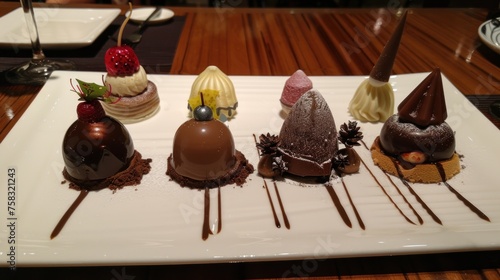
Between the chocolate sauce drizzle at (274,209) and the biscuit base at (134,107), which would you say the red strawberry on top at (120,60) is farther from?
the chocolate sauce drizzle at (274,209)

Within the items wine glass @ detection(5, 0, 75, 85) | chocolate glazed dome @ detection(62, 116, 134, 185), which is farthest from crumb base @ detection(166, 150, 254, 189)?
wine glass @ detection(5, 0, 75, 85)

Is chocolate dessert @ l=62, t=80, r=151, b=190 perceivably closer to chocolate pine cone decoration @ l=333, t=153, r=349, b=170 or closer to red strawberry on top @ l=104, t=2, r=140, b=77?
red strawberry on top @ l=104, t=2, r=140, b=77

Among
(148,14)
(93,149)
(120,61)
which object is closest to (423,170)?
(93,149)

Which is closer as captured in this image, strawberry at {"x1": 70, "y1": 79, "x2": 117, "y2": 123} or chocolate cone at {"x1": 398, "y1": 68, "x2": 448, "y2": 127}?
strawberry at {"x1": 70, "y1": 79, "x2": 117, "y2": 123}

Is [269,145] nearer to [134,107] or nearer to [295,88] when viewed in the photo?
[295,88]

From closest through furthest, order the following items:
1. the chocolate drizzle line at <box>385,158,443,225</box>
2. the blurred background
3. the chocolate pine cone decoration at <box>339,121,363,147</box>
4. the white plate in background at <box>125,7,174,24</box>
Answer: the chocolate drizzle line at <box>385,158,443,225</box>, the chocolate pine cone decoration at <box>339,121,363,147</box>, the white plate in background at <box>125,7,174,24</box>, the blurred background

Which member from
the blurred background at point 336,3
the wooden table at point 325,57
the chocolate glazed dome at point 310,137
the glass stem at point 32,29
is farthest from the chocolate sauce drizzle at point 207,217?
the blurred background at point 336,3
